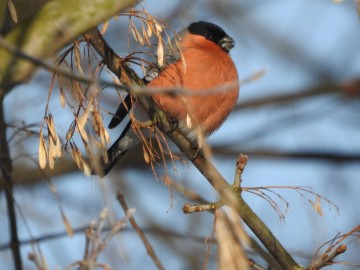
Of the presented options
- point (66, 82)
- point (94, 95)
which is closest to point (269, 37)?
point (66, 82)

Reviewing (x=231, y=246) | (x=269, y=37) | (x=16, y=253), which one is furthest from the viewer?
(x=269, y=37)

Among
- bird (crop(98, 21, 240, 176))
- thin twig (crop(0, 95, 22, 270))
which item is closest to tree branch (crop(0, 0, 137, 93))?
thin twig (crop(0, 95, 22, 270))

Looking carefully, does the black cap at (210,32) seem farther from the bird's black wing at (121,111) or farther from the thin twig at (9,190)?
the thin twig at (9,190)

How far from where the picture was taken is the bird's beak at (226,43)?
349 cm

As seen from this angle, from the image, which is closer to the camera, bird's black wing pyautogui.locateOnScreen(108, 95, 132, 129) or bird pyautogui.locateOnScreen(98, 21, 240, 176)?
bird's black wing pyautogui.locateOnScreen(108, 95, 132, 129)

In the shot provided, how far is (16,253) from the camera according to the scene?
2.08 meters

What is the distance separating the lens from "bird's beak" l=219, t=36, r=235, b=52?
11.5ft

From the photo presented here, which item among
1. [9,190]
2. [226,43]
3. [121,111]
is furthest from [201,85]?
[9,190]

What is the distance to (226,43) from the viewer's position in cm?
350

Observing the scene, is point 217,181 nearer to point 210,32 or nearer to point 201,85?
point 201,85

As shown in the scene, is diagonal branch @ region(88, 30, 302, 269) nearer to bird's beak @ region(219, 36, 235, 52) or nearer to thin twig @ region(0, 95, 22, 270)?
thin twig @ region(0, 95, 22, 270)

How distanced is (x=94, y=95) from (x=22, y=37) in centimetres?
29

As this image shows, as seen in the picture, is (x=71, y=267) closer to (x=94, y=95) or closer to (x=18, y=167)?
(x=94, y=95)

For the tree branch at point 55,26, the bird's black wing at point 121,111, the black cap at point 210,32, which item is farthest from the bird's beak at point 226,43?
the tree branch at point 55,26
